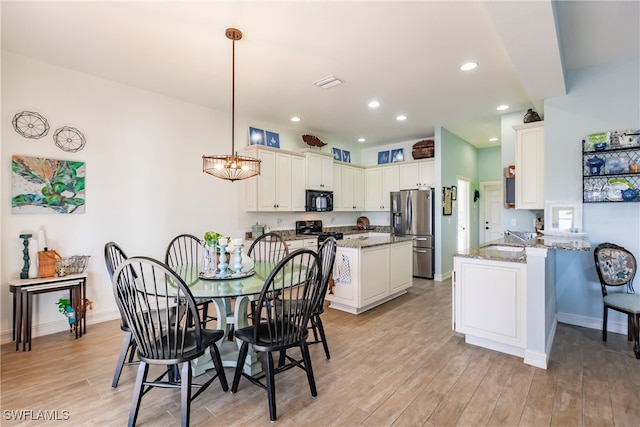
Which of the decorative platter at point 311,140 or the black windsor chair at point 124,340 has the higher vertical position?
the decorative platter at point 311,140

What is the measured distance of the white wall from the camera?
312 centimetres

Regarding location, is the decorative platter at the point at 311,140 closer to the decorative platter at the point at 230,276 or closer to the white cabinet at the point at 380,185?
the white cabinet at the point at 380,185

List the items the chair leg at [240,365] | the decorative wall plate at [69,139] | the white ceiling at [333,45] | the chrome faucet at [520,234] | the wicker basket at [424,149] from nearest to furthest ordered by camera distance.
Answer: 1. the chair leg at [240,365]
2. the white ceiling at [333,45]
3. the decorative wall plate at [69,139]
4. the chrome faucet at [520,234]
5. the wicker basket at [424,149]

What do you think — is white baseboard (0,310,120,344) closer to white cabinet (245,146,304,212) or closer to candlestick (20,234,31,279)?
candlestick (20,234,31,279)

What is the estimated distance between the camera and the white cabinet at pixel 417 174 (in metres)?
6.05

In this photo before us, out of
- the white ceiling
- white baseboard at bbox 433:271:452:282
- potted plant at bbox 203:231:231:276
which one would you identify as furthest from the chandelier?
white baseboard at bbox 433:271:452:282

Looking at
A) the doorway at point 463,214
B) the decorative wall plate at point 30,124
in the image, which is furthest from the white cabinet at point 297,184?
the doorway at point 463,214

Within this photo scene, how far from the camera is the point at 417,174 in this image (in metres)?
6.22

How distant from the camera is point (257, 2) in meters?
2.28

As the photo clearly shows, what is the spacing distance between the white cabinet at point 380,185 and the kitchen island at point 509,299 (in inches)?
141

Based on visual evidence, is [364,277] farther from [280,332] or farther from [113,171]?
[113,171]

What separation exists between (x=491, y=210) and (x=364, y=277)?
522cm

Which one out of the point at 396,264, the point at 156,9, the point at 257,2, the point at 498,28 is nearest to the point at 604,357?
the point at 396,264

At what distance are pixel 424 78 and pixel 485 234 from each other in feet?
18.0
